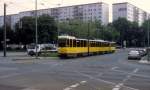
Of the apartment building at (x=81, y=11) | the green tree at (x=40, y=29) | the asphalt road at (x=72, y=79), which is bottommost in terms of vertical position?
the asphalt road at (x=72, y=79)

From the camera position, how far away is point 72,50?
56.5 meters

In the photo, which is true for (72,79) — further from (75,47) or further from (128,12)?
(128,12)

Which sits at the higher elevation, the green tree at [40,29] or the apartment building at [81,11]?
the apartment building at [81,11]

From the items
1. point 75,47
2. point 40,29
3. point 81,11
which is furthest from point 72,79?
point 81,11

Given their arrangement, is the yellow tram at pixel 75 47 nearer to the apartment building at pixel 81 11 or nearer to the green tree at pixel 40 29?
A: the green tree at pixel 40 29

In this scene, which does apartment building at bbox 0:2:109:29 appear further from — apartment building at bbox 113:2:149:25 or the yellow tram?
the yellow tram

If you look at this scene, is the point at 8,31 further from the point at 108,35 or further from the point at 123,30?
the point at 123,30

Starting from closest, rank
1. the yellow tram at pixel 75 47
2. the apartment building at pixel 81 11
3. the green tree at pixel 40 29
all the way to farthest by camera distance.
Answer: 1. the yellow tram at pixel 75 47
2. the green tree at pixel 40 29
3. the apartment building at pixel 81 11

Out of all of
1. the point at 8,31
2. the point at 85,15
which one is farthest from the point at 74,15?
the point at 8,31

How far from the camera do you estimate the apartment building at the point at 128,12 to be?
523 feet

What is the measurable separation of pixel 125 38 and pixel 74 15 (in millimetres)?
24350

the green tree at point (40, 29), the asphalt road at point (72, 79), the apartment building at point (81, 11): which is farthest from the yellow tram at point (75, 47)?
the apartment building at point (81, 11)

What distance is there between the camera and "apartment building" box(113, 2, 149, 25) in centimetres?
15949

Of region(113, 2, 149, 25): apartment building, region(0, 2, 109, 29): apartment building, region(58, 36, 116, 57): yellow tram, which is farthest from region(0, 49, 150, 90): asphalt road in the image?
region(113, 2, 149, 25): apartment building
